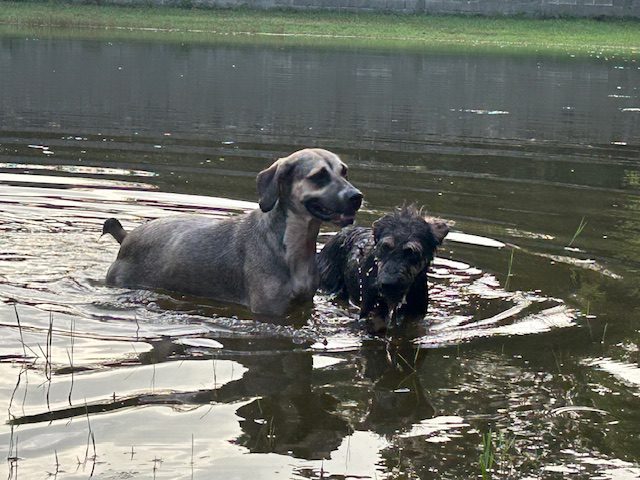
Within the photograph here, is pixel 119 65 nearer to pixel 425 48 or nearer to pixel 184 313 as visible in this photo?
pixel 425 48

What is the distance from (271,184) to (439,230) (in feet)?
4.83

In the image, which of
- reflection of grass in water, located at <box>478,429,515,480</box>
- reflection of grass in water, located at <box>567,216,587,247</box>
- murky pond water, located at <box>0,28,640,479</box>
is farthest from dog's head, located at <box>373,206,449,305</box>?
reflection of grass in water, located at <box>567,216,587,247</box>

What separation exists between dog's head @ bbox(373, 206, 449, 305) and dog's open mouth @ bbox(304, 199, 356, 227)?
1.11ft

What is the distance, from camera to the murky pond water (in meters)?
6.72

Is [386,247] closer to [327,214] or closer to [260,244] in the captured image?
[327,214]

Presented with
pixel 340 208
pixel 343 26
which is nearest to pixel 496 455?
pixel 340 208

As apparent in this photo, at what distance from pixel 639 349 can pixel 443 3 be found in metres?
44.2

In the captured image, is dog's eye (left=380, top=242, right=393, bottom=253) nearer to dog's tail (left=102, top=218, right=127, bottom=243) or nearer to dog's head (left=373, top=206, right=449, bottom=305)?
dog's head (left=373, top=206, right=449, bottom=305)

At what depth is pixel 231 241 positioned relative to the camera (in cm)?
1055

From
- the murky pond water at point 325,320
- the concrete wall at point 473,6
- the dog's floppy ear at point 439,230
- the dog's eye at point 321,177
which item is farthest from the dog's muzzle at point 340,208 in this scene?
the concrete wall at point 473,6

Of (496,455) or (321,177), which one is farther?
(321,177)

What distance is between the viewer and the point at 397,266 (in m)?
9.49

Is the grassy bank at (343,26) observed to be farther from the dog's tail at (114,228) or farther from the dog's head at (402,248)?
the dog's head at (402,248)

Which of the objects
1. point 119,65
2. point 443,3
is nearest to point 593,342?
point 119,65
